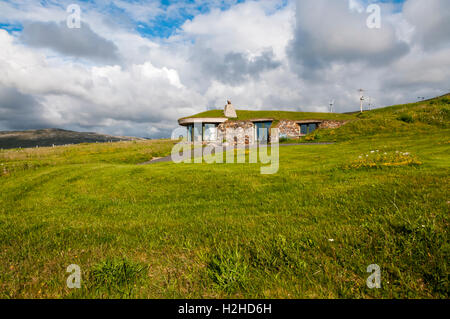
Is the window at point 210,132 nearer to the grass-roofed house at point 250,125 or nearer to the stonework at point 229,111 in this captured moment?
the grass-roofed house at point 250,125

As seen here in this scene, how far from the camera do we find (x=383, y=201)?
5.80 m

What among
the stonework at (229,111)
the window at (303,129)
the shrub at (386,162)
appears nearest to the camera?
the shrub at (386,162)

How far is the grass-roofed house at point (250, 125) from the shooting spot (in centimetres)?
3947

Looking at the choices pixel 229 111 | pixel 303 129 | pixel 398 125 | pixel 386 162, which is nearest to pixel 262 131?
pixel 303 129

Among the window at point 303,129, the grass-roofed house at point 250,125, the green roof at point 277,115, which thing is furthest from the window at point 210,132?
the window at point 303,129

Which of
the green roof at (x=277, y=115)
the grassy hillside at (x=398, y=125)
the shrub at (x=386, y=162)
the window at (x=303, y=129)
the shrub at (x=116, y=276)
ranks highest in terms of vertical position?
the green roof at (x=277, y=115)

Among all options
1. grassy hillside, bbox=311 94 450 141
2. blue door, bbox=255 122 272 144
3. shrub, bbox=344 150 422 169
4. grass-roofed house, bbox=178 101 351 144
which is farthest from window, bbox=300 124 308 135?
shrub, bbox=344 150 422 169

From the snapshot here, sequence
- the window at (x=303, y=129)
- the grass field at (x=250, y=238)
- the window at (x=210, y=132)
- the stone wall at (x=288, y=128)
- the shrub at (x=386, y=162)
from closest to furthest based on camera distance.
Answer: the grass field at (x=250, y=238), the shrub at (x=386, y=162), the stone wall at (x=288, y=128), the window at (x=303, y=129), the window at (x=210, y=132)

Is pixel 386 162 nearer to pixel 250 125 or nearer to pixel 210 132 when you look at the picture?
pixel 250 125

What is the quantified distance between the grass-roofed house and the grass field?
30.5m

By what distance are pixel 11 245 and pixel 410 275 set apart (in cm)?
801

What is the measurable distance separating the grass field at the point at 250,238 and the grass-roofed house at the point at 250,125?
100ft
